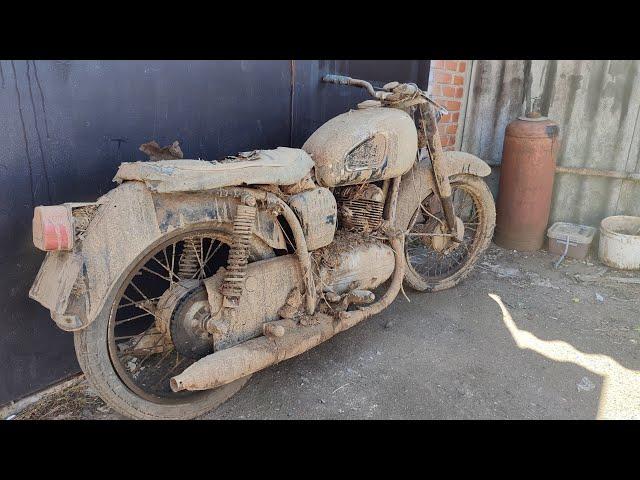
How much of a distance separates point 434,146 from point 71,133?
218 cm

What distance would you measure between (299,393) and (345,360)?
40 cm

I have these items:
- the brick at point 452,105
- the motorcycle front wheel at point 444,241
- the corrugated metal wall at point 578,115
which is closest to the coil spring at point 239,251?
the motorcycle front wheel at point 444,241

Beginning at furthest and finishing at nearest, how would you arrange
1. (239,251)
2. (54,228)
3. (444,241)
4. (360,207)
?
(444,241), (360,207), (239,251), (54,228)

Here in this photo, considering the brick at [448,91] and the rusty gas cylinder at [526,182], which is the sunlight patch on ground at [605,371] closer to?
the rusty gas cylinder at [526,182]

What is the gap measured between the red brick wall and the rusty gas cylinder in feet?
1.98

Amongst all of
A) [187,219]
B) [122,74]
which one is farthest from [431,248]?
[122,74]

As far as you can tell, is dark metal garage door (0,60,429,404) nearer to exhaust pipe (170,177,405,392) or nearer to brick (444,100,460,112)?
exhaust pipe (170,177,405,392)

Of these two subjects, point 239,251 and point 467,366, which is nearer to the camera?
point 239,251

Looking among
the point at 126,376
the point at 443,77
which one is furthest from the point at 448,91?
the point at 126,376

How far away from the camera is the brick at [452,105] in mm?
4824

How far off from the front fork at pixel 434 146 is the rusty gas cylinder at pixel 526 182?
4.51ft

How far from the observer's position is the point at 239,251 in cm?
227

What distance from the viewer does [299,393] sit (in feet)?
8.44

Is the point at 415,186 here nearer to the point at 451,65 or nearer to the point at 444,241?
the point at 444,241
